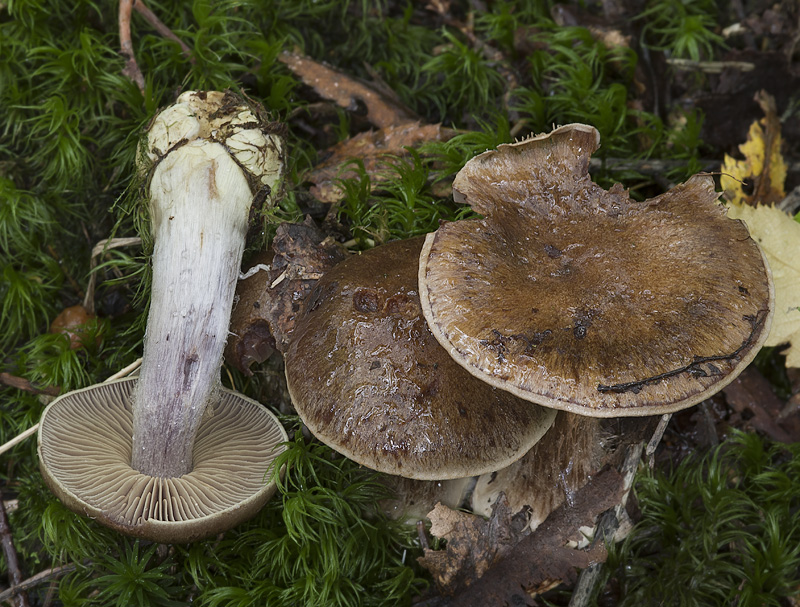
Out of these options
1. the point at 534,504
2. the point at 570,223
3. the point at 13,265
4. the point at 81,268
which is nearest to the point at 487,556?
the point at 534,504

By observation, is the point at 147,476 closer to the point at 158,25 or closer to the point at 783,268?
the point at 158,25

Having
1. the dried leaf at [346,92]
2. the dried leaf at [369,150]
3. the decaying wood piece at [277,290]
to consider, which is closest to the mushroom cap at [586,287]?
the decaying wood piece at [277,290]

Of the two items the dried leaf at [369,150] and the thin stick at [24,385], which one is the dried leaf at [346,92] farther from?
the thin stick at [24,385]

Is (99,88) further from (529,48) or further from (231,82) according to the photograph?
(529,48)

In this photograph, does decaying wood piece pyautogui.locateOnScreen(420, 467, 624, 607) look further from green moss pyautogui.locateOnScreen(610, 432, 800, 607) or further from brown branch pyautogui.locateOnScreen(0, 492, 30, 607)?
brown branch pyautogui.locateOnScreen(0, 492, 30, 607)

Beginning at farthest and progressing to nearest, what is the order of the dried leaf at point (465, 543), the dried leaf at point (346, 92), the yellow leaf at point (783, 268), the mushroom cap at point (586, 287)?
the dried leaf at point (346, 92) < the yellow leaf at point (783, 268) < the dried leaf at point (465, 543) < the mushroom cap at point (586, 287)

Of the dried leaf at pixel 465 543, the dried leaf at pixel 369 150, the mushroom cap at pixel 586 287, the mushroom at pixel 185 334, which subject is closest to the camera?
the mushroom cap at pixel 586 287
